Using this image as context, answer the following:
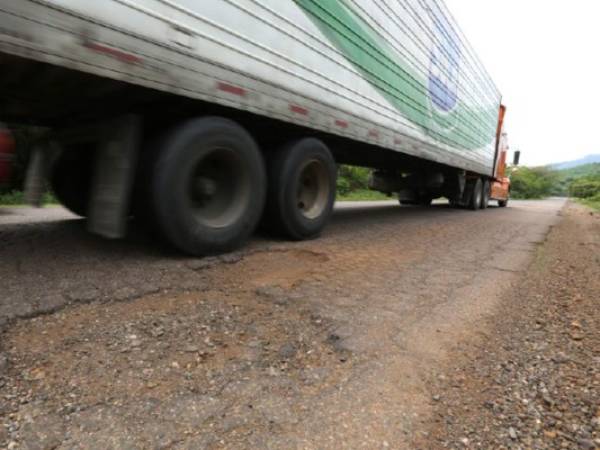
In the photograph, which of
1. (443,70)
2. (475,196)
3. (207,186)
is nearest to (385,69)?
(443,70)

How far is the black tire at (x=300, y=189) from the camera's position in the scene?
3.90 meters

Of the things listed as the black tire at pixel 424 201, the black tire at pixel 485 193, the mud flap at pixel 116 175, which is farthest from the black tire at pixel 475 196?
the mud flap at pixel 116 175

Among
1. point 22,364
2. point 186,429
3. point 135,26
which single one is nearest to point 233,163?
point 135,26

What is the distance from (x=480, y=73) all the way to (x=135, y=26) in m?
10.8

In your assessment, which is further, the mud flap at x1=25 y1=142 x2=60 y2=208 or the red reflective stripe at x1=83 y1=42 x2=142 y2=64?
the mud flap at x1=25 y1=142 x2=60 y2=208

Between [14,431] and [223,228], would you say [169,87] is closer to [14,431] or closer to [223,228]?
[223,228]

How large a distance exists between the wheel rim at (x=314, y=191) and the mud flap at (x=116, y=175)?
6.99 feet

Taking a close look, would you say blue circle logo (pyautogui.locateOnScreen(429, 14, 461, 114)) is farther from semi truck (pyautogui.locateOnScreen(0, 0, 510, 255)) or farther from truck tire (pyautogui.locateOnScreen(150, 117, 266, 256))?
truck tire (pyautogui.locateOnScreen(150, 117, 266, 256))

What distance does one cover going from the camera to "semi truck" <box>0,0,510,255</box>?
7.45 feet

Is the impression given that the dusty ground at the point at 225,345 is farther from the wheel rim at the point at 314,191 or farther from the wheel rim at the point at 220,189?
the wheel rim at the point at 314,191

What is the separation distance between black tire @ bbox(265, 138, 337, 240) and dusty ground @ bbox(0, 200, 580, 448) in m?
0.69

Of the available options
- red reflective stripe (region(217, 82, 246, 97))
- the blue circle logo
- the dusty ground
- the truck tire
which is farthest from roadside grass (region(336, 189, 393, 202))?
the dusty ground

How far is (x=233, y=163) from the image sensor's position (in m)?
3.41

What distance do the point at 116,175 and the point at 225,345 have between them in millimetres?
1632
